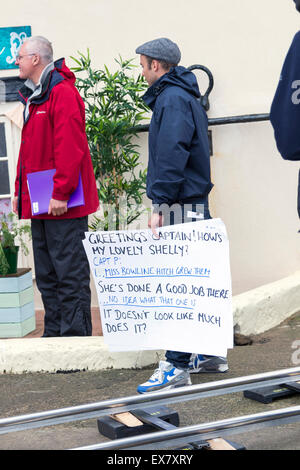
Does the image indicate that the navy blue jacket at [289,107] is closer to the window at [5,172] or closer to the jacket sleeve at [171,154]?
the jacket sleeve at [171,154]

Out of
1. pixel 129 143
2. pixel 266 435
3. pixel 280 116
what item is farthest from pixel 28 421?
pixel 129 143

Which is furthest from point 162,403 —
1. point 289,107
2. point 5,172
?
point 5,172

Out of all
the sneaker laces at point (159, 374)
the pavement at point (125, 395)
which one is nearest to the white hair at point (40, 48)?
the pavement at point (125, 395)

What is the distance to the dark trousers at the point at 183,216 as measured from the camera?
167 inches

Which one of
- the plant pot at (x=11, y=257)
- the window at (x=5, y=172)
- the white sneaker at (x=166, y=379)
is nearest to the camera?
the white sneaker at (x=166, y=379)

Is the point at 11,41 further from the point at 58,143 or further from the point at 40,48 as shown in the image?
the point at 58,143

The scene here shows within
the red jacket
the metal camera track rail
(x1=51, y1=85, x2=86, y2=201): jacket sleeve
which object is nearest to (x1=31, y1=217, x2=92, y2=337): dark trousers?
the red jacket

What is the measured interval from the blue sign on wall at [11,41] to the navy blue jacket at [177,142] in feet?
10.4

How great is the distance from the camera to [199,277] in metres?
4.14

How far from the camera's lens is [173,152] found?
406 centimetres

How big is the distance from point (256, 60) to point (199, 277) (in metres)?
3.00

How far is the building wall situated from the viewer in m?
6.48

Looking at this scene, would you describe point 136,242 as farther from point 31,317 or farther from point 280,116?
point 31,317

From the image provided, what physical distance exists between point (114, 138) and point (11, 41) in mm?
1497
